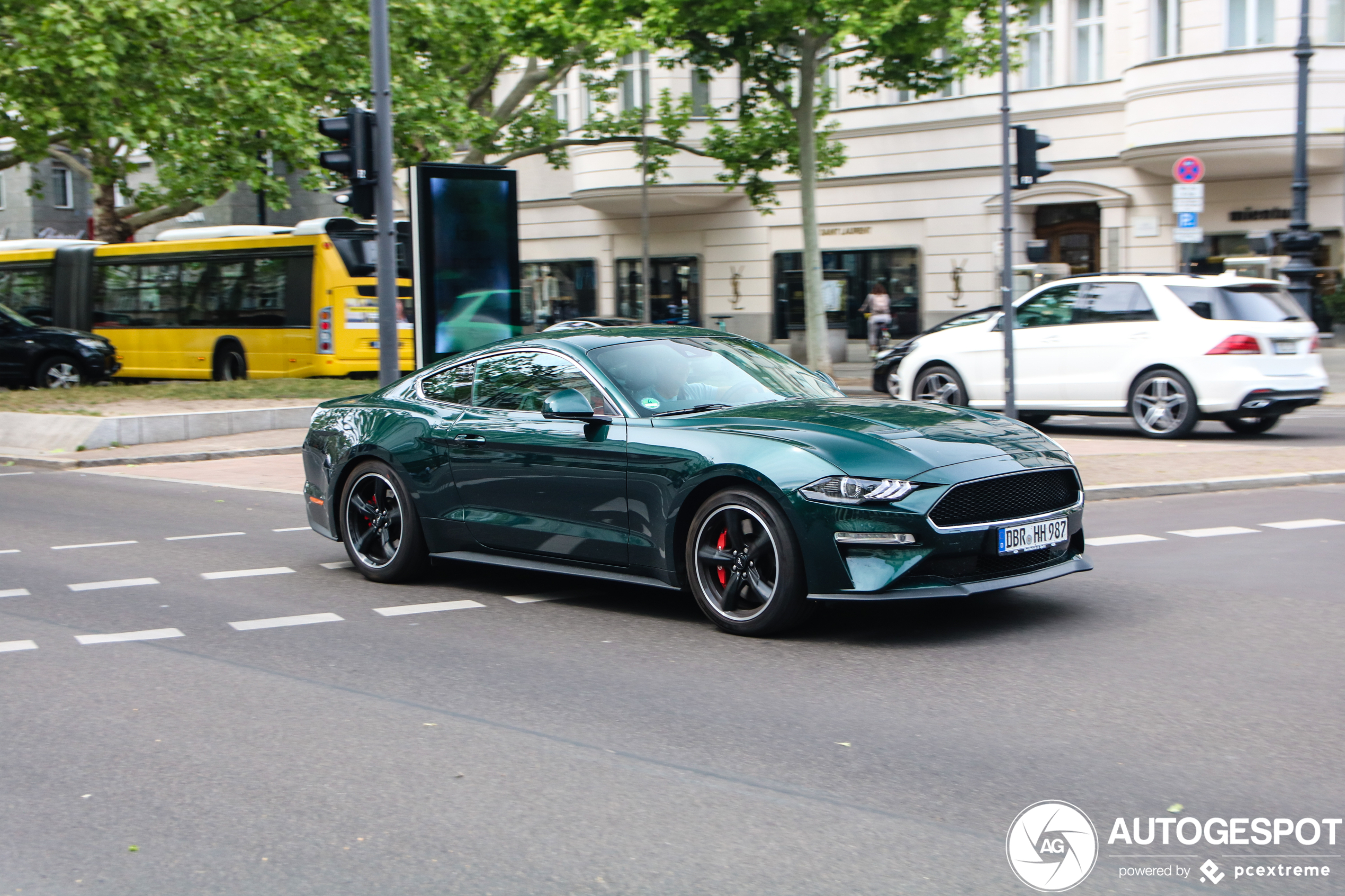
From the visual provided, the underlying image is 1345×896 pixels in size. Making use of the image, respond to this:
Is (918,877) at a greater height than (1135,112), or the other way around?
(1135,112)

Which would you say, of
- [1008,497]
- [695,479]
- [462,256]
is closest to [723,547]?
[695,479]

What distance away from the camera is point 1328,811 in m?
4.22

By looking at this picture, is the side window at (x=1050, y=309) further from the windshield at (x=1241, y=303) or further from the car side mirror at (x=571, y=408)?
the car side mirror at (x=571, y=408)

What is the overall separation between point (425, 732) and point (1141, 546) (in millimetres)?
5329

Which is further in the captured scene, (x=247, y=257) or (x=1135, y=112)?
(x=1135, y=112)

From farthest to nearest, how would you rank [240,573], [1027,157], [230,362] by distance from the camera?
[230,362] < [1027,157] < [240,573]

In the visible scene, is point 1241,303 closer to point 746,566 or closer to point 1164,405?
point 1164,405

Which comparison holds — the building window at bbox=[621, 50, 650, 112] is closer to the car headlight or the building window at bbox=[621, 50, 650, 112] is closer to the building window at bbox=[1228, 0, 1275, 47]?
the building window at bbox=[1228, 0, 1275, 47]

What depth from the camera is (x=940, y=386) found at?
17.5 m

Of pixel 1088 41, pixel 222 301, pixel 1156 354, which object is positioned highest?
pixel 1088 41

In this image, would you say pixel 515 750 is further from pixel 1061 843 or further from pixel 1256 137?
pixel 1256 137

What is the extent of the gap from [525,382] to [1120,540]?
3.97 m

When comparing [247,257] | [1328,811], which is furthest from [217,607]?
[247,257]

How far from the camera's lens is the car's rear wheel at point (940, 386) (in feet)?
56.8
